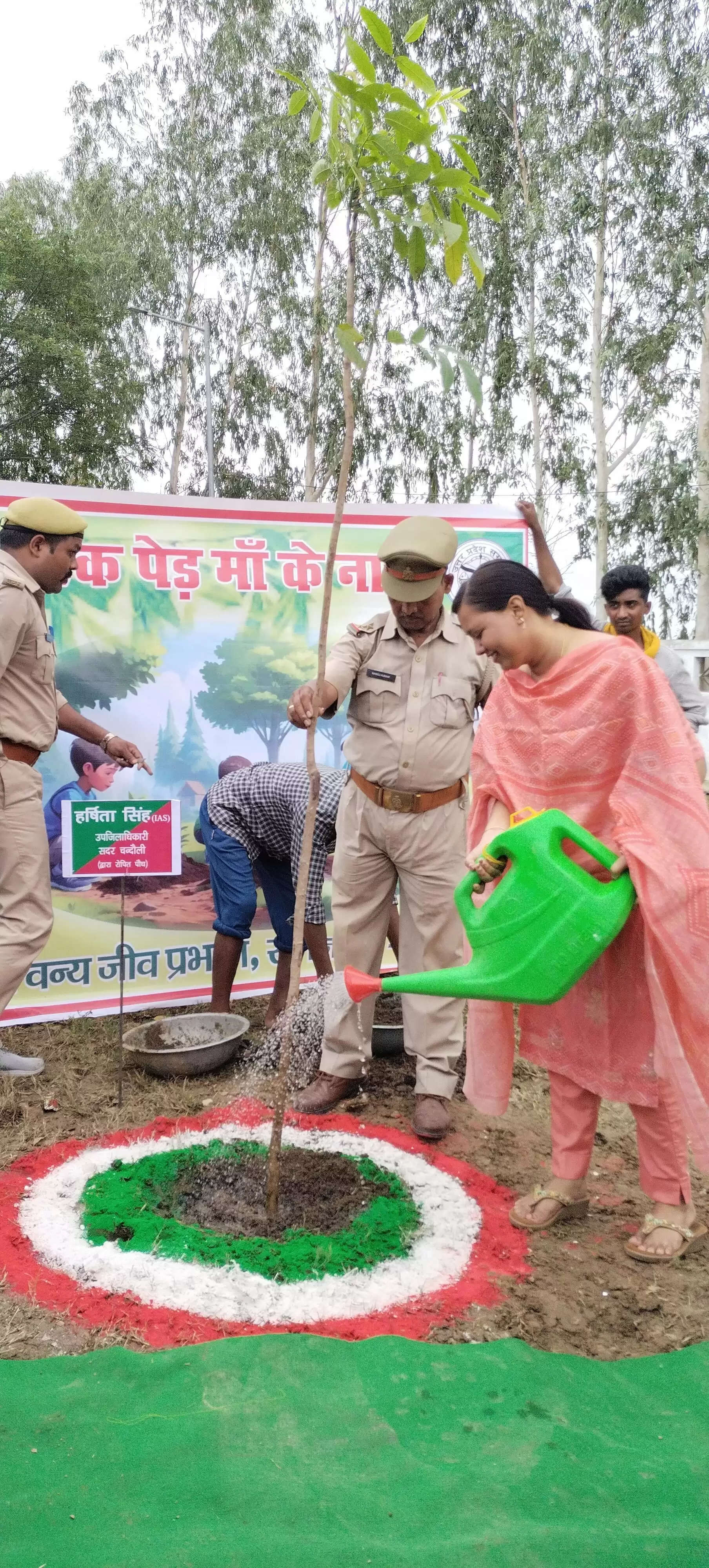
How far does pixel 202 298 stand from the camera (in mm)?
22438

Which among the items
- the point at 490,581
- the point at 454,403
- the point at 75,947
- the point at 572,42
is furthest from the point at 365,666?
the point at 572,42

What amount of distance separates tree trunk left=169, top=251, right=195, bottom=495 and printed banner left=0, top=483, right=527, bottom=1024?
62.1 feet

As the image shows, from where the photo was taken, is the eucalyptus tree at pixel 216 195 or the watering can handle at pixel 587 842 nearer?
the watering can handle at pixel 587 842

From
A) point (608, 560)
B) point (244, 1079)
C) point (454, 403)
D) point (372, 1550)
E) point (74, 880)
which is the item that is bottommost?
point (244, 1079)

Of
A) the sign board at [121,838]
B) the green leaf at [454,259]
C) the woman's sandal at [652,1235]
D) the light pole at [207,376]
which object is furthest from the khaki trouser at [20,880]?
the light pole at [207,376]

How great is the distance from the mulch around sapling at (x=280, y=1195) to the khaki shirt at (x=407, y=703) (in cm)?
119

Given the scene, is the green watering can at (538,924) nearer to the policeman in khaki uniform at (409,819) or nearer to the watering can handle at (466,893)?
the watering can handle at (466,893)

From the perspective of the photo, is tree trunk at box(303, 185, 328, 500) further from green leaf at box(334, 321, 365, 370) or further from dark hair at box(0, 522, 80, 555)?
green leaf at box(334, 321, 365, 370)

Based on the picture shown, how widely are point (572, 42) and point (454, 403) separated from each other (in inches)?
248

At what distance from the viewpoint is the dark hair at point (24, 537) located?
3.65 meters

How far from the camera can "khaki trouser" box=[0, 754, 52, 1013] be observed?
3545 millimetres

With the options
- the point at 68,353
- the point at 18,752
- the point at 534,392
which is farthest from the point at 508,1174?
the point at 68,353

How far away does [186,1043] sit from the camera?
4203 millimetres

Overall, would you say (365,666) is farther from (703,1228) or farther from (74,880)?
(703,1228)
